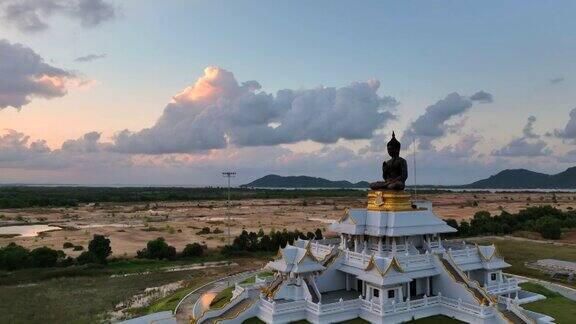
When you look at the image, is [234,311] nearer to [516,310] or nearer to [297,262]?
[297,262]

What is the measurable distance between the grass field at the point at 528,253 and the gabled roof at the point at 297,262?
25104 millimetres

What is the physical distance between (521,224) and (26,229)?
87.6m

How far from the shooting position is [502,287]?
31000 millimetres

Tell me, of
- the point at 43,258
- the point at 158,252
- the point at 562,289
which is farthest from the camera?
the point at 158,252

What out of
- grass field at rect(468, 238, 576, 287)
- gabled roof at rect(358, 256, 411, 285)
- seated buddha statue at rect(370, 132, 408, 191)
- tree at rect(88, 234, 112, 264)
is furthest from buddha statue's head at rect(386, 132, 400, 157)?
tree at rect(88, 234, 112, 264)

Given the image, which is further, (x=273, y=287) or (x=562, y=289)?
(x=562, y=289)

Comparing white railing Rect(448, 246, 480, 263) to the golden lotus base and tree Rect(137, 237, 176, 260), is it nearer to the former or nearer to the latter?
the golden lotus base

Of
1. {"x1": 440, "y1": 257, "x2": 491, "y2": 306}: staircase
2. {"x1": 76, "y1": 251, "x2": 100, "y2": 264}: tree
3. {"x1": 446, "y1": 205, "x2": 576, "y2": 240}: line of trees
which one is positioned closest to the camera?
{"x1": 440, "y1": 257, "x2": 491, "y2": 306}: staircase

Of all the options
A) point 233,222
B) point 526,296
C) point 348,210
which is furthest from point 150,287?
point 233,222

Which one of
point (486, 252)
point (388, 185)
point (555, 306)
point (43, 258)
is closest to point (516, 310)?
point (486, 252)

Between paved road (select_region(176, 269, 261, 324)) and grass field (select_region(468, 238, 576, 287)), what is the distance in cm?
2464

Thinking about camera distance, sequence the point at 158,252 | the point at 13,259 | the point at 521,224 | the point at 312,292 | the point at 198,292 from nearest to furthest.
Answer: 1. the point at 312,292
2. the point at 198,292
3. the point at 13,259
4. the point at 158,252
5. the point at 521,224

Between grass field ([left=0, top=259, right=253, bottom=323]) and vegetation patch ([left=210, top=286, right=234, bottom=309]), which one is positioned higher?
vegetation patch ([left=210, top=286, right=234, bottom=309])

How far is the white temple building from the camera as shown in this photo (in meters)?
25.9
